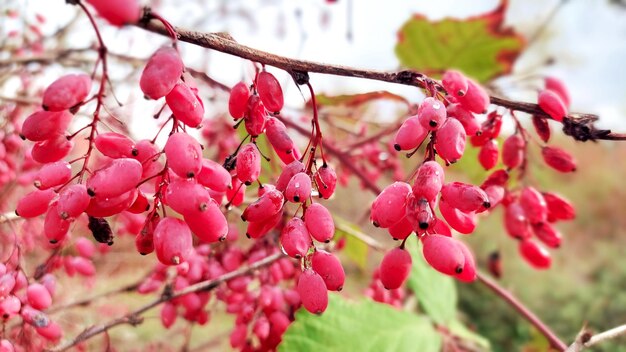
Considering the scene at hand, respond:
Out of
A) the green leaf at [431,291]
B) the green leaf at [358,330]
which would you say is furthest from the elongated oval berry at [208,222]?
the green leaf at [431,291]

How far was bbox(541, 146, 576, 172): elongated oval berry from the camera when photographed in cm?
73

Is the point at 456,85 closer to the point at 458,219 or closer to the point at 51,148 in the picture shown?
the point at 458,219

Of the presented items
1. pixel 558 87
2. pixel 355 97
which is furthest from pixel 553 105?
pixel 558 87

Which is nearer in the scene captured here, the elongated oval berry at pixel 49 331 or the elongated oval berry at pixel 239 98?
the elongated oval berry at pixel 239 98

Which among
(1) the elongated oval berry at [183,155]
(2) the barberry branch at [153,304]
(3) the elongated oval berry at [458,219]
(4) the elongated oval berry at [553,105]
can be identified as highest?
(4) the elongated oval berry at [553,105]

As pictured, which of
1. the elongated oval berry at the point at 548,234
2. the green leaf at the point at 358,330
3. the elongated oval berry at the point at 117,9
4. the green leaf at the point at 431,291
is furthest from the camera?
the green leaf at the point at 431,291

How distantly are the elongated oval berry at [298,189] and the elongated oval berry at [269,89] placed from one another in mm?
78

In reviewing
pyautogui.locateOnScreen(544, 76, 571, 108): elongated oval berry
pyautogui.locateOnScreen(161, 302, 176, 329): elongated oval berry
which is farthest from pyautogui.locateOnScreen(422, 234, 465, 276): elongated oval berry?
pyautogui.locateOnScreen(544, 76, 571, 108): elongated oval berry

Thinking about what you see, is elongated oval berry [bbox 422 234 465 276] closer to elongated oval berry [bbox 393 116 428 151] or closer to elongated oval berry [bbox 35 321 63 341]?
elongated oval berry [bbox 393 116 428 151]

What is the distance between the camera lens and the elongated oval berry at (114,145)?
52 centimetres

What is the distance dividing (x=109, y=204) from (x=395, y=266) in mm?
292

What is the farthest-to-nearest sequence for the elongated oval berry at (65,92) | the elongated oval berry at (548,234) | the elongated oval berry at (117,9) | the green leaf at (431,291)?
the green leaf at (431,291)
the elongated oval berry at (548,234)
the elongated oval berry at (65,92)
the elongated oval berry at (117,9)

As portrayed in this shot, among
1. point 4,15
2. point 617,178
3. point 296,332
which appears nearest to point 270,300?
point 296,332

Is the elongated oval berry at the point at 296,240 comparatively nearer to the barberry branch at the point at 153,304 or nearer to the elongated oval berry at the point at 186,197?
the elongated oval berry at the point at 186,197
